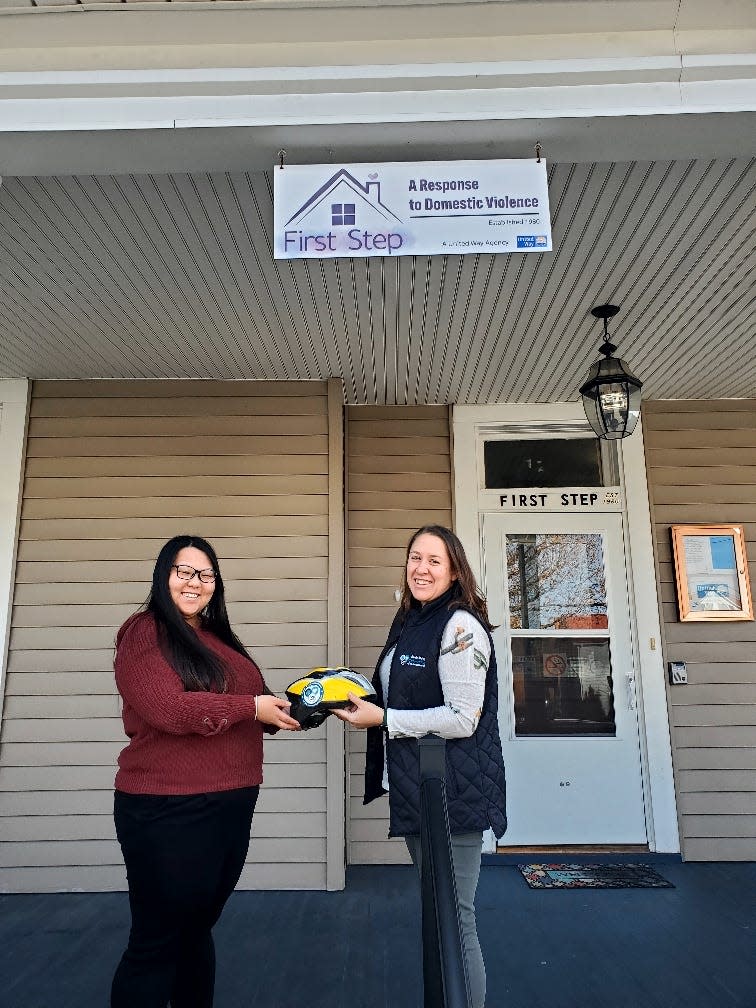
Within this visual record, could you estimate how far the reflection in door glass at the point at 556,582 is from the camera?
423 centimetres

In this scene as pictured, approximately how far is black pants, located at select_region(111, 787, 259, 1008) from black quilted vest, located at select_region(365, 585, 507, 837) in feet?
1.38

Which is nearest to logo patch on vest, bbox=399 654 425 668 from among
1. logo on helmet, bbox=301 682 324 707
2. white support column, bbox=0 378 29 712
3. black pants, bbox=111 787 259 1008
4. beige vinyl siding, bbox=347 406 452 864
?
logo on helmet, bbox=301 682 324 707

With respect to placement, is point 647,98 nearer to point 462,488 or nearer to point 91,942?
point 462,488

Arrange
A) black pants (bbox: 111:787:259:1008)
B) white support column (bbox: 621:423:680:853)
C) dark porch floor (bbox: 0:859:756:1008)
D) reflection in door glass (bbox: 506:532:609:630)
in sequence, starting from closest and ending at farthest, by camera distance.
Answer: black pants (bbox: 111:787:259:1008) → dark porch floor (bbox: 0:859:756:1008) → white support column (bbox: 621:423:680:853) → reflection in door glass (bbox: 506:532:609:630)

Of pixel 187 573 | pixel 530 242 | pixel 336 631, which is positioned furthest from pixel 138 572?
pixel 530 242

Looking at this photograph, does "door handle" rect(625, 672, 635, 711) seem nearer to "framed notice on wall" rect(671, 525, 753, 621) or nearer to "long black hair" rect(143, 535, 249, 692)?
"framed notice on wall" rect(671, 525, 753, 621)

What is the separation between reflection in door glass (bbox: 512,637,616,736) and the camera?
406 centimetres

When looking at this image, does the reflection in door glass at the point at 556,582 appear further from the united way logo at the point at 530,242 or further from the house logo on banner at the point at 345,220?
the house logo on banner at the point at 345,220

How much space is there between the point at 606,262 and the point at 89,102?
2.04m

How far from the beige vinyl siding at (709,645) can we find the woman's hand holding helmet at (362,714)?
3064 millimetres

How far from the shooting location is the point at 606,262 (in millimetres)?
2867

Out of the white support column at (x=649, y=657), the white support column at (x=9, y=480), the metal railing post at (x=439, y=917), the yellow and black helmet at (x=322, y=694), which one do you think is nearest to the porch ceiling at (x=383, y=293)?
the white support column at (x=9, y=480)

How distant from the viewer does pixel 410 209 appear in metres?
2.00

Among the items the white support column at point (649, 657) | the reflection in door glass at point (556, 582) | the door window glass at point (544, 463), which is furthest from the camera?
the door window glass at point (544, 463)
